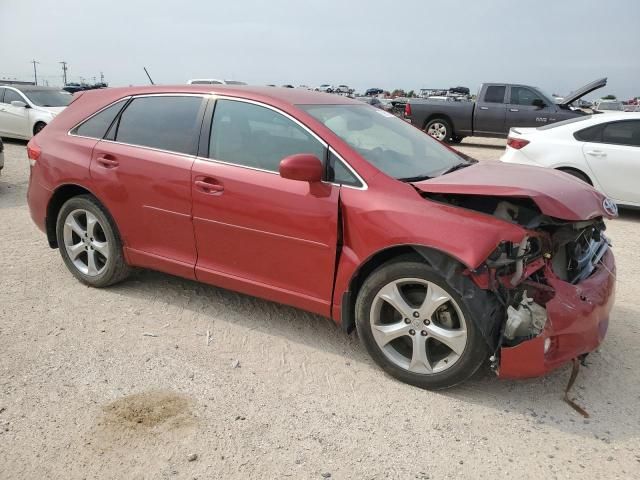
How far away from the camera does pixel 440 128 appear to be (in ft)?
51.3

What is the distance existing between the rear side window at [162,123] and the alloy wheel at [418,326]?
→ 1.77 metres

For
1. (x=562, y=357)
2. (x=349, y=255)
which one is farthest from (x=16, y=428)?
(x=562, y=357)

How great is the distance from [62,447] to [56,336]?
1.26 m

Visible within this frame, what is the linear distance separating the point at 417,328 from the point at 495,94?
44.0 feet

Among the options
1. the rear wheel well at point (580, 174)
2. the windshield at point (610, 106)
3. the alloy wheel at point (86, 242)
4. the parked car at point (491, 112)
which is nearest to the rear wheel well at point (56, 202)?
the alloy wheel at point (86, 242)

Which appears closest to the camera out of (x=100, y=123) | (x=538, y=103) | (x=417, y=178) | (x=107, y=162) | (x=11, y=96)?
(x=417, y=178)

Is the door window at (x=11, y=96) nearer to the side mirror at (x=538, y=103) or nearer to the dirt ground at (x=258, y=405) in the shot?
the dirt ground at (x=258, y=405)

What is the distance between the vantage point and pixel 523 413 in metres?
3.02

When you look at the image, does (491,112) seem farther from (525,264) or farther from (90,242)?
(525,264)

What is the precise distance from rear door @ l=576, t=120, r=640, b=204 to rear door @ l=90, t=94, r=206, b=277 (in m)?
5.92

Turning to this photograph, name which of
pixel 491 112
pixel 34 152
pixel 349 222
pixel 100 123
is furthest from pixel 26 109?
pixel 349 222

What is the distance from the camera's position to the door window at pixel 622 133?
7.45 metres

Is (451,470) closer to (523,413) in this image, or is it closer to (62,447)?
(523,413)

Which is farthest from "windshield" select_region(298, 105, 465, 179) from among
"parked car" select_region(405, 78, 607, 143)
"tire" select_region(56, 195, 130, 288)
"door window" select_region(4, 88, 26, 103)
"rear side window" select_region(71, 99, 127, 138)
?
"door window" select_region(4, 88, 26, 103)
